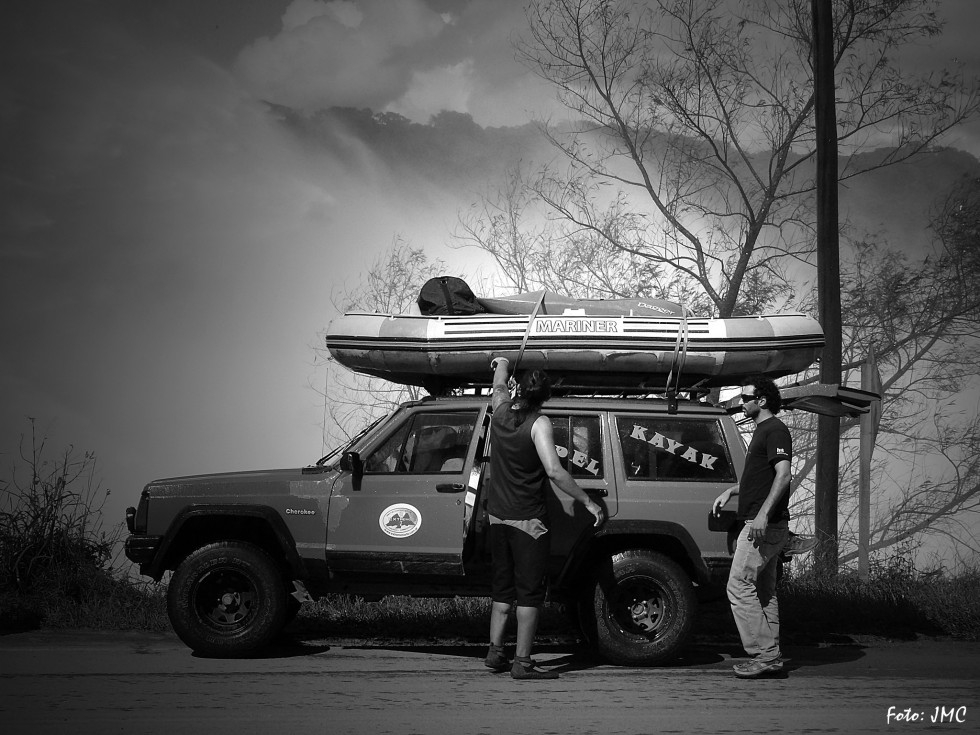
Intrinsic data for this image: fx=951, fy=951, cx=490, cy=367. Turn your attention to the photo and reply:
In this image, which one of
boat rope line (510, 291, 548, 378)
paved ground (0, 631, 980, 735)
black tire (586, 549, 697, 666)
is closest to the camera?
paved ground (0, 631, 980, 735)

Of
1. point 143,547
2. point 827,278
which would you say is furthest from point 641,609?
point 827,278

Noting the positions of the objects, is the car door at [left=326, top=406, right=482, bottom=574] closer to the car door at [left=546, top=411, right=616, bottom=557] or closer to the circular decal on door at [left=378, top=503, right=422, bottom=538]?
the circular decal on door at [left=378, top=503, right=422, bottom=538]

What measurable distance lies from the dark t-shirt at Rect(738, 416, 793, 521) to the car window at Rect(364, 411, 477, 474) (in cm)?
187

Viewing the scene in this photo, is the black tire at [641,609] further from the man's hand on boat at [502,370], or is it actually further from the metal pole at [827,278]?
the metal pole at [827,278]

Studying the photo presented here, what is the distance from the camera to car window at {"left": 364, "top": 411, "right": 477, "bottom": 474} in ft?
21.6

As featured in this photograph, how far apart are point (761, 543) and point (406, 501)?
233 cm

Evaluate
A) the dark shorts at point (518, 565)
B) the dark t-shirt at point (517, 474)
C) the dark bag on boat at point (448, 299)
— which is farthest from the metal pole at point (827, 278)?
the dark t-shirt at point (517, 474)

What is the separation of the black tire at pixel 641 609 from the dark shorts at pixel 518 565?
58 cm

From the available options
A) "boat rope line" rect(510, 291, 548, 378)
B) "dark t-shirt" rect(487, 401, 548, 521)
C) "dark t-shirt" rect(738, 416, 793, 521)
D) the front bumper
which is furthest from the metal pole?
the front bumper

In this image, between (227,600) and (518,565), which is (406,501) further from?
(227,600)

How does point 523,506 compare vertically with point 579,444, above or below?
below

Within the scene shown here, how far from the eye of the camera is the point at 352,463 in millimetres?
6395

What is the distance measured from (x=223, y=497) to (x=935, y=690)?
467 cm

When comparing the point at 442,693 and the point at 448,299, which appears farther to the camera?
the point at 448,299
